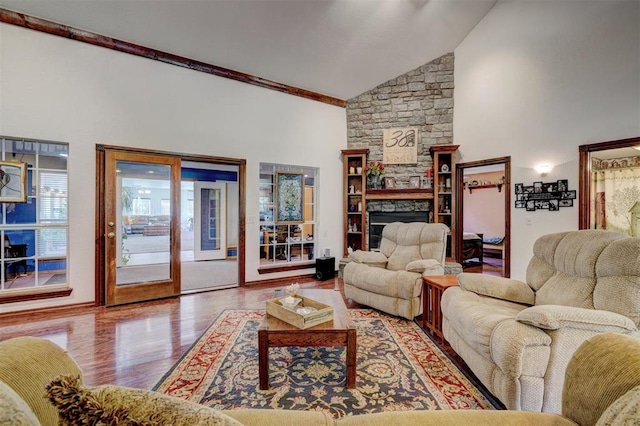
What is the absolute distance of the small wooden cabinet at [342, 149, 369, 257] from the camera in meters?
→ 5.78

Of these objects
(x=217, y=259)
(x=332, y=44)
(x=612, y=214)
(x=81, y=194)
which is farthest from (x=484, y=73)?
(x=217, y=259)

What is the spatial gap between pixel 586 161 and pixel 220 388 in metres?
5.13

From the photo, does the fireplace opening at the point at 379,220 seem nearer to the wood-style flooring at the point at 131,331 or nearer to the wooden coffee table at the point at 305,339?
the wood-style flooring at the point at 131,331

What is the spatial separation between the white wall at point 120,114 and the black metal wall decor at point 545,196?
11.9ft

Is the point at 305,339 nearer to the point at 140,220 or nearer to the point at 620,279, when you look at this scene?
the point at 620,279

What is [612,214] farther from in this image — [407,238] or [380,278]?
[380,278]

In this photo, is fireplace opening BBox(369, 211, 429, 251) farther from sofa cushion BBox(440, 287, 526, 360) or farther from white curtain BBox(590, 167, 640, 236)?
sofa cushion BBox(440, 287, 526, 360)

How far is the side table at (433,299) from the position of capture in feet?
9.30

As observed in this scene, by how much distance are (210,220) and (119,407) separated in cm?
780

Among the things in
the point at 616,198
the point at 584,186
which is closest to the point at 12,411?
the point at 584,186

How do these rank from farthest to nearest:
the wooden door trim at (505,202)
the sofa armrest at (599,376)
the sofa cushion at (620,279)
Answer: the wooden door trim at (505,202) → the sofa cushion at (620,279) → the sofa armrest at (599,376)

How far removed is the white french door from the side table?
6.01m

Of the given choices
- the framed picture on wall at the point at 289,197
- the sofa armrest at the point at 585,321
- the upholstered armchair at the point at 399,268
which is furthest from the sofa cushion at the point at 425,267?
→ the framed picture on wall at the point at 289,197

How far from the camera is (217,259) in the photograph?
777 cm
